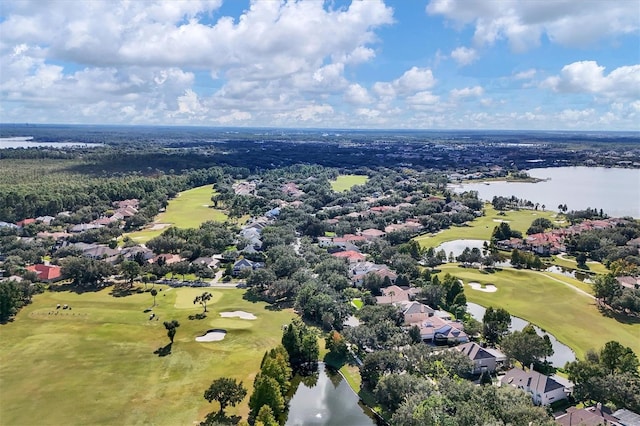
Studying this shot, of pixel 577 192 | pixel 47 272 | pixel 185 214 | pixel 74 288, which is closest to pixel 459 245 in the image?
pixel 74 288

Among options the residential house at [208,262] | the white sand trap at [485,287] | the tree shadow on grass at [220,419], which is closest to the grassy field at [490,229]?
the white sand trap at [485,287]

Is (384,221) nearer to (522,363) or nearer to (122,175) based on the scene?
(522,363)

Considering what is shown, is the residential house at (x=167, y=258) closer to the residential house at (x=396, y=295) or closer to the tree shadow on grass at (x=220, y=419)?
the residential house at (x=396, y=295)

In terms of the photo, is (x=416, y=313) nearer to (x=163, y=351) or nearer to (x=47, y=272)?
(x=163, y=351)

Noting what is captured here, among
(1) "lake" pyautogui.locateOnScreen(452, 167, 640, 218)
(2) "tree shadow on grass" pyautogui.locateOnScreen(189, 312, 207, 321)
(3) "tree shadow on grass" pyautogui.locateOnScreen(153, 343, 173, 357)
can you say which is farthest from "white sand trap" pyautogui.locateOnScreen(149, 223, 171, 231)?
(1) "lake" pyautogui.locateOnScreen(452, 167, 640, 218)

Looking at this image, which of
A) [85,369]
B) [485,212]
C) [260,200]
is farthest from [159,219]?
[485,212]
